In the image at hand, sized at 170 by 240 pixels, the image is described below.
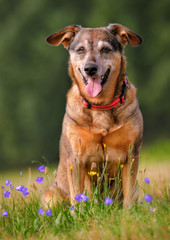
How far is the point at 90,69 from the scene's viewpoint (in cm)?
426

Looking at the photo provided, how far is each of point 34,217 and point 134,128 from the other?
141cm

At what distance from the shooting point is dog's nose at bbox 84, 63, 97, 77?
424 cm

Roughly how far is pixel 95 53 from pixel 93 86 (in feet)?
1.20

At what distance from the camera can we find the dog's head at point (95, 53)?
436 centimetres

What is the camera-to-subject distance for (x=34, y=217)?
390 cm

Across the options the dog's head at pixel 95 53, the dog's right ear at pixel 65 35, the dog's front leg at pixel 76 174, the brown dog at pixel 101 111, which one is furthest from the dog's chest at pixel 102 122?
the dog's right ear at pixel 65 35

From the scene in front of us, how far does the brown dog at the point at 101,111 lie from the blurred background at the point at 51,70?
1135 centimetres

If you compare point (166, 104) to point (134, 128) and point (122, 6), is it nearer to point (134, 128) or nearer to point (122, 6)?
point (122, 6)

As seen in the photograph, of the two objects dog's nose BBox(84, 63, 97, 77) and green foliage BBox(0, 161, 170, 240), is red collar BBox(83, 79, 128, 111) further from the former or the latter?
green foliage BBox(0, 161, 170, 240)

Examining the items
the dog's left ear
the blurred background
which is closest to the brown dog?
the dog's left ear

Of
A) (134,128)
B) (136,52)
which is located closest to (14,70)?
(136,52)

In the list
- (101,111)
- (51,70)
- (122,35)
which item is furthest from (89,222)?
(51,70)

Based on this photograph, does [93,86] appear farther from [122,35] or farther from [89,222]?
[89,222]

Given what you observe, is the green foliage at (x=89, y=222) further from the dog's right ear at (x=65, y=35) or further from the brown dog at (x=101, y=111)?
the dog's right ear at (x=65, y=35)
